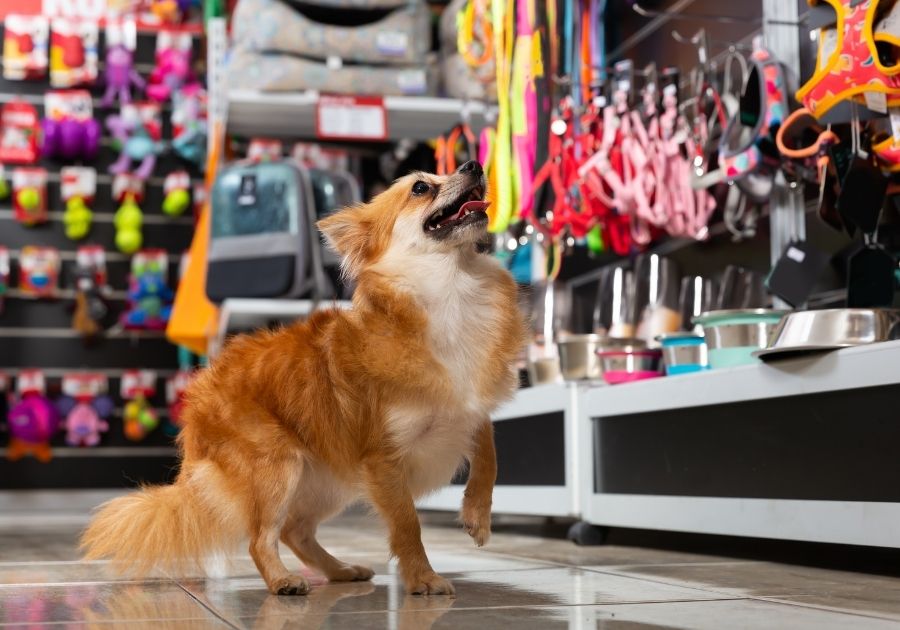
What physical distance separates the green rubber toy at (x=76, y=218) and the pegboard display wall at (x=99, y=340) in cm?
8

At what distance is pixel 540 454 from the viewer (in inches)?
140

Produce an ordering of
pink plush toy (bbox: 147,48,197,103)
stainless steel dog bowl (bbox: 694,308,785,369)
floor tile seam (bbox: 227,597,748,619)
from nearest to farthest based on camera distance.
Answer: floor tile seam (bbox: 227,597,748,619) → stainless steel dog bowl (bbox: 694,308,785,369) → pink plush toy (bbox: 147,48,197,103)

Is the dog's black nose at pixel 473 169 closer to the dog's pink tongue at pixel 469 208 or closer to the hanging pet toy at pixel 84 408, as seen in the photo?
the dog's pink tongue at pixel 469 208

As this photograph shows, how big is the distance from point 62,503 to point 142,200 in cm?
213

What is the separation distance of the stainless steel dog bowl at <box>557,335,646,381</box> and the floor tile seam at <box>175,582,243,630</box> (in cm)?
160

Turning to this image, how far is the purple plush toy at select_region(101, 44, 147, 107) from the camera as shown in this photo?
25.0 ft

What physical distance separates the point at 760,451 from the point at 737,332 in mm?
338


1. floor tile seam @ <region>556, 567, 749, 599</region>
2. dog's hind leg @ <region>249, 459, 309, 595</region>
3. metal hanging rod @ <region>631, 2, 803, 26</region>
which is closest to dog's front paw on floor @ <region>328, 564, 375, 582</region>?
dog's hind leg @ <region>249, 459, 309, 595</region>

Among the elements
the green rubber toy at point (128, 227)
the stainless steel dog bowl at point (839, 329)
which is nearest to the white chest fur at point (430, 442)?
the stainless steel dog bowl at point (839, 329)

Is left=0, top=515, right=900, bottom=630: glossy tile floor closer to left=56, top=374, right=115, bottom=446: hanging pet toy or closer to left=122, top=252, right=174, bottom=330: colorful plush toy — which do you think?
left=56, top=374, right=115, bottom=446: hanging pet toy

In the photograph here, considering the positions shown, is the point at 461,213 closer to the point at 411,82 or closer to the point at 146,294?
the point at 411,82

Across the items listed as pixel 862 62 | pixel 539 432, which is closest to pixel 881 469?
pixel 862 62

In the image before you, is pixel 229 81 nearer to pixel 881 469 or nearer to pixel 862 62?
pixel 862 62

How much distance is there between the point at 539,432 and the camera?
3576 millimetres
